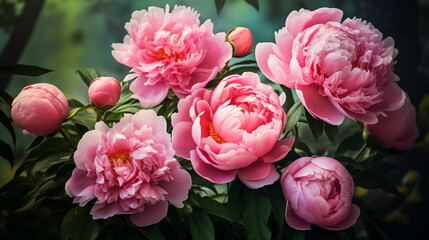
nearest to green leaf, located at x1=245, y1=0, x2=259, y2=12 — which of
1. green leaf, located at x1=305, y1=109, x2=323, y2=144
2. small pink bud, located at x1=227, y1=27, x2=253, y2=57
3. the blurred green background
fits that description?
the blurred green background

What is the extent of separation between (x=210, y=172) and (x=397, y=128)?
0.26 meters

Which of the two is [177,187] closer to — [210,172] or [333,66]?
[210,172]

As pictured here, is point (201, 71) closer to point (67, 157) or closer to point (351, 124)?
point (67, 157)

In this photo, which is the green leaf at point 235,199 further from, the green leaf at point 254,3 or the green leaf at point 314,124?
the green leaf at point 254,3

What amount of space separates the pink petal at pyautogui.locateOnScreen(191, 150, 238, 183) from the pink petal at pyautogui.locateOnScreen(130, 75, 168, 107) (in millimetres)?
85

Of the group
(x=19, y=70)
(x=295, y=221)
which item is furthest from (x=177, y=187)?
(x=19, y=70)

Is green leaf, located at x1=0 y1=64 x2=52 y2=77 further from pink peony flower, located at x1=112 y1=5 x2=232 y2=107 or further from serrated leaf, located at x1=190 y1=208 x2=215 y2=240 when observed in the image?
serrated leaf, located at x1=190 y1=208 x2=215 y2=240

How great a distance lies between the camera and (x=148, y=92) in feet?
1.82

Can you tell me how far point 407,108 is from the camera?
1.96 ft

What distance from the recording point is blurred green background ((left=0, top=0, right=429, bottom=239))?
772 mm

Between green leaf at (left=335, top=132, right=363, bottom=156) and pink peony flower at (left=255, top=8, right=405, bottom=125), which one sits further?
green leaf at (left=335, top=132, right=363, bottom=156)

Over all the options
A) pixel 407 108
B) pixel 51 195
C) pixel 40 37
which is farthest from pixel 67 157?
pixel 407 108

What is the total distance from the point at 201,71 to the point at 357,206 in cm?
25

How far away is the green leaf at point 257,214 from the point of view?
519 millimetres
